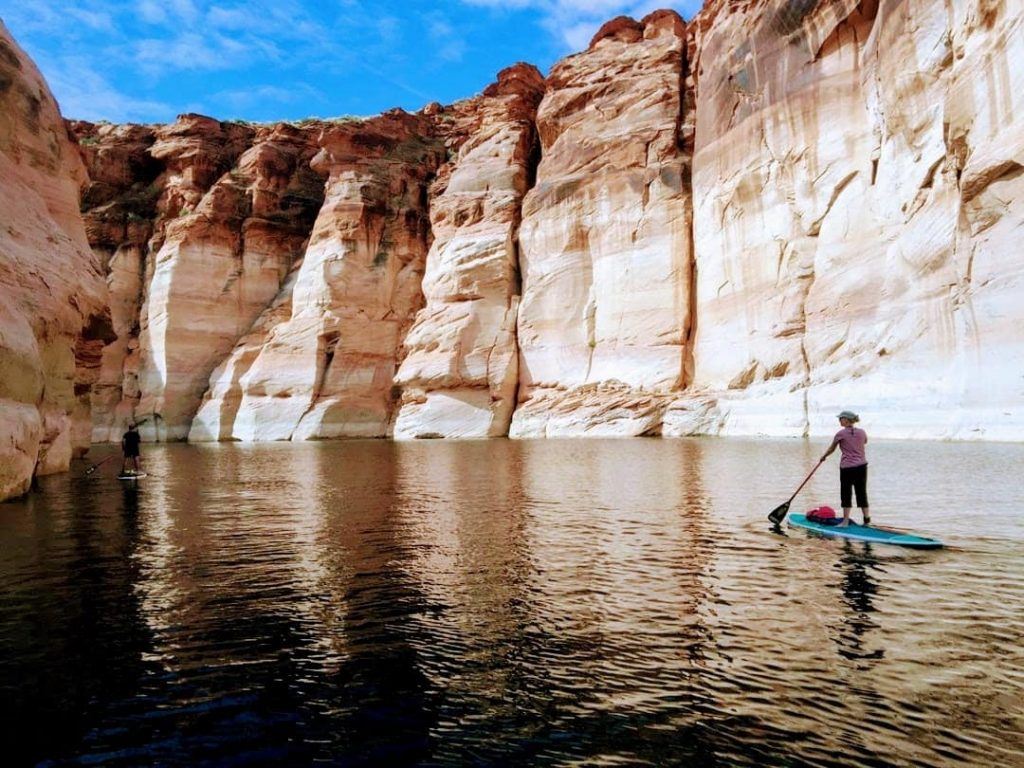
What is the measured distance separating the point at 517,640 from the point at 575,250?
139 ft

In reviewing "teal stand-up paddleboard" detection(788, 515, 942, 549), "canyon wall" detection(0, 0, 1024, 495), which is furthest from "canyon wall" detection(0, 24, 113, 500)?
"teal stand-up paddleboard" detection(788, 515, 942, 549)

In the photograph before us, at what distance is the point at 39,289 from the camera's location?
18.5 m

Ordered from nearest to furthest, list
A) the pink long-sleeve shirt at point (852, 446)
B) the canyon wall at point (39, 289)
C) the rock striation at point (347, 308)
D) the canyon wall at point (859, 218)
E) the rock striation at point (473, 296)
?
the pink long-sleeve shirt at point (852, 446) < the canyon wall at point (39, 289) < the canyon wall at point (859, 218) < the rock striation at point (473, 296) < the rock striation at point (347, 308)

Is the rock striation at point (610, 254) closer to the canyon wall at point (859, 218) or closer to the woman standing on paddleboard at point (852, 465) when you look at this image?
the canyon wall at point (859, 218)

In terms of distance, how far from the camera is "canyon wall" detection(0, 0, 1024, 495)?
23.0m

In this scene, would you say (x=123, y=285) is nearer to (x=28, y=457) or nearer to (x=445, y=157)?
(x=445, y=157)

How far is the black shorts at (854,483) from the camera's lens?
9422 millimetres

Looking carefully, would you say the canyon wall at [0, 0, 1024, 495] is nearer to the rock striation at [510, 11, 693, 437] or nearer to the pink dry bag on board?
the rock striation at [510, 11, 693, 437]

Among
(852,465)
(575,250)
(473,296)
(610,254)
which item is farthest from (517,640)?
(473,296)

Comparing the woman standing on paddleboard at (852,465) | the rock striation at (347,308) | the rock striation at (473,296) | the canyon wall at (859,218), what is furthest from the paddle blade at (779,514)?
the rock striation at (347,308)

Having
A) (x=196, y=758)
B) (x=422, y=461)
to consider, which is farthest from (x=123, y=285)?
(x=196, y=758)

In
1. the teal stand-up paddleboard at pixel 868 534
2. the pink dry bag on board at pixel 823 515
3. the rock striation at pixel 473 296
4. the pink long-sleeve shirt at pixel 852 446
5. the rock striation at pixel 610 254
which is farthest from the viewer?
the rock striation at pixel 473 296

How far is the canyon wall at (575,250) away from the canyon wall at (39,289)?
4.5 inches

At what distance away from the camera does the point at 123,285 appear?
6141cm
